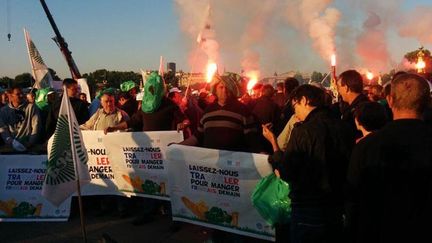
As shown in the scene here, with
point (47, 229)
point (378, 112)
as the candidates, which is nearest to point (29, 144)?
point (47, 229)

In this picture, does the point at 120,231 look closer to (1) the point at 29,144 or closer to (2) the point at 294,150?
(1) the point at 29,144

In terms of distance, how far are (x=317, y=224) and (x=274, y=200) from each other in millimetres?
887

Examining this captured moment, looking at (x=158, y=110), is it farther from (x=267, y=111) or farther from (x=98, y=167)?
(x=267, y=111)

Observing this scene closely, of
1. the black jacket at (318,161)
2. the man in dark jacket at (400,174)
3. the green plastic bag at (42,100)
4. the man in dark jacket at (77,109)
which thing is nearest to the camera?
the man in dark jacket at (400,174)

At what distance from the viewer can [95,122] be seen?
7.29 m

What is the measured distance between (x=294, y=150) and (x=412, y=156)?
97 centimetres

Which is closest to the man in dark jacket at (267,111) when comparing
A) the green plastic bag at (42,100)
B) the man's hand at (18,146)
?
the man's hand at (18,146)

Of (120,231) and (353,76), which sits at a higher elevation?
(353,76)

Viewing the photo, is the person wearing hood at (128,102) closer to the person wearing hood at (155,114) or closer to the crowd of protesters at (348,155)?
the person wearing hood at (155,114)

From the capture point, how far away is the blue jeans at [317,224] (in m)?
3.41

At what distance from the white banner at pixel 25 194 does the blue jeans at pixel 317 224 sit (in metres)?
4.60

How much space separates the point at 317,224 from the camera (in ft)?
11.2

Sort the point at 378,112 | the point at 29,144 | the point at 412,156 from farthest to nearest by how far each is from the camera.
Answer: the point at 29,144 < the point at 378,112 < the point at 412,156

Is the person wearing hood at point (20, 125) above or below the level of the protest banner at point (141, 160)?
above
